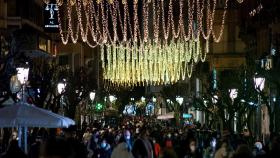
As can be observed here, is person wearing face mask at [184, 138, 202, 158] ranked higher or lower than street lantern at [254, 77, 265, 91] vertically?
lower

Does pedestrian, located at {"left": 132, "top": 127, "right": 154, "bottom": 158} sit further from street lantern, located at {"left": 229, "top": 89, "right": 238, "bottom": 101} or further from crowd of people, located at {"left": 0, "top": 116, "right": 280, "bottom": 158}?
street lantern, located at {"left": 229, "top": 89, "right": 238, "bottom": 101}

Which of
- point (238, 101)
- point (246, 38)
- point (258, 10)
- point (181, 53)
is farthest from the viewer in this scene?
point (181, 53)

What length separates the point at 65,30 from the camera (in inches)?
3371

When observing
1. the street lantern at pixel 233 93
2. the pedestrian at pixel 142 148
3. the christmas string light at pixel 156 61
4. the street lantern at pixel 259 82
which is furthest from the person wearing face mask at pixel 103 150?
the christmas string light at pixel 156 61

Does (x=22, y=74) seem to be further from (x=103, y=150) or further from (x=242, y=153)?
(x=242, y=153)

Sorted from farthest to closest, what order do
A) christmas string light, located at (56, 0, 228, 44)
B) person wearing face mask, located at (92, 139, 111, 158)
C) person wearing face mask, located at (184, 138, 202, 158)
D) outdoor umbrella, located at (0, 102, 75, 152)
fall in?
christmas string light, located at (56, 0, 228, 44), person wearing face mask, located at (92, 139, 111, 158), person wearing face mask, located at (184, 138, 202, 158), outdoor umbrella, located at (0, 102, 75, 152)

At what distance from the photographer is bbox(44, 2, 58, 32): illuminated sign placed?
212 feet

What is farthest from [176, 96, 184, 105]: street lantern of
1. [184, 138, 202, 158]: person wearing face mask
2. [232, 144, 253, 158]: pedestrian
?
[232, 144, 253, 158]: pedestrian

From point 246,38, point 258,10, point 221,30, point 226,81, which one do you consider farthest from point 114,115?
point 226,81

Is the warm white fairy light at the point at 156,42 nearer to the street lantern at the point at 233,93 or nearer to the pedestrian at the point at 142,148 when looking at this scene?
the street lantern at the point at 233,93

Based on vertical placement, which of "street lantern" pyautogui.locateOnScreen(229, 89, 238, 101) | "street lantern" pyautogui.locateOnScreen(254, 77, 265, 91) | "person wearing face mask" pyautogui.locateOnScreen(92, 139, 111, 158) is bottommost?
"person wearing face mask" pyautogui.locateOnScreen(92, 139, 111, 158)

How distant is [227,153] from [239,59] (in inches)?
2187

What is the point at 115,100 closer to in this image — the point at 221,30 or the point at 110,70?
the point at 110,70

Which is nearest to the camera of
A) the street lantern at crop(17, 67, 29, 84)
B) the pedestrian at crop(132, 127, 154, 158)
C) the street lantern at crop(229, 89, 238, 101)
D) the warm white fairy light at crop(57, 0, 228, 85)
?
the pedestrian at crop(132, 127, 154, 158)
